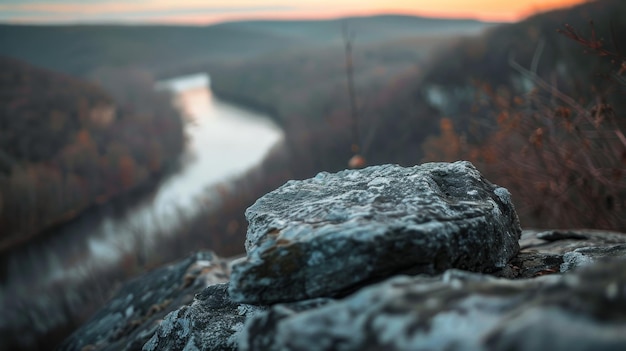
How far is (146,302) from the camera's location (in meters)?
4.21

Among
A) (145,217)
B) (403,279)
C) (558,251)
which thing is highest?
(403,279)

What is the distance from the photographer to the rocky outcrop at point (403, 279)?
56.2 inches

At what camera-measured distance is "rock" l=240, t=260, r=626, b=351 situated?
1320 mm

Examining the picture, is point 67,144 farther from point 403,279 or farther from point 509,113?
point 403,279

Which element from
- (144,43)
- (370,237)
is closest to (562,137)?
(370,237)

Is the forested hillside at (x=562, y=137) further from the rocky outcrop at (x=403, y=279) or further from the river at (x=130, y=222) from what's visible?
the river at (x=130, y=222)

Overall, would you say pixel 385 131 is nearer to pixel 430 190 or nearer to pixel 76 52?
pixel 430 190

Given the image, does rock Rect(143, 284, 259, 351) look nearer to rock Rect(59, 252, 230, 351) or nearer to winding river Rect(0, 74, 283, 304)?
rock Rect(59, 252, 230, 351)

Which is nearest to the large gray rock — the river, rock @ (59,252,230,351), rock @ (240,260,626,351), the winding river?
rock @ (240,260,626,351)

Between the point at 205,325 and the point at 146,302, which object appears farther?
the point at 146,302

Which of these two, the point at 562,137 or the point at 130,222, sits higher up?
the point at 562,137

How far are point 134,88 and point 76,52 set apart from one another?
5137 cm

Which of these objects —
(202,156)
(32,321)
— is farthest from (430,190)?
(202,156)

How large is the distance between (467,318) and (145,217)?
36256 mm
